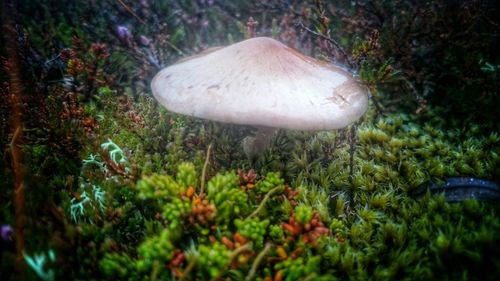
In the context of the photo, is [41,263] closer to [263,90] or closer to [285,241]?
[285,241]

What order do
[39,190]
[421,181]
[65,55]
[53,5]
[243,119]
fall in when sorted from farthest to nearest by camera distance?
1. [53,5]
2. [65,55]
3. [421,181]
4. [243,119]
5. [39,190]

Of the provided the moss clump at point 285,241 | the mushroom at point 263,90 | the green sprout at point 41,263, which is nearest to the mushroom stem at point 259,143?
the mushroom at point 263,90

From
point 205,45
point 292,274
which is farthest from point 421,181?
point 205,45

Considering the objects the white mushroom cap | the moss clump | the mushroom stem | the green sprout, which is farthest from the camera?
the mushroom stem

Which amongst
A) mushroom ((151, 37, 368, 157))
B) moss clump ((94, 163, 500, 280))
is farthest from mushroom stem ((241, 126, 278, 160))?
moss clump ((94, 163, 500, 280))

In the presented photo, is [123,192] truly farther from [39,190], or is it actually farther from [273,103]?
[273,103]

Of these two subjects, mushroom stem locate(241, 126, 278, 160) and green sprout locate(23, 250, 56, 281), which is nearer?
green sprout locate(23, 250, 56, 281)

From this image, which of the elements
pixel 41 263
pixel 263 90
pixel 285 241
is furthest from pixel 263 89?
pixel 41 263

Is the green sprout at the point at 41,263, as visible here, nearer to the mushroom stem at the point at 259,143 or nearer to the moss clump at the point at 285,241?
the moss clump at the point at 285,241

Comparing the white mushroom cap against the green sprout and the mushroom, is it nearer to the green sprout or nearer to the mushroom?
the mushroom
